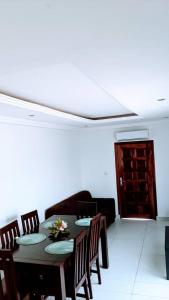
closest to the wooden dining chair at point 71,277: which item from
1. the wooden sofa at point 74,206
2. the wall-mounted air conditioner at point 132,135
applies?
the wooden sofa at point 74,206

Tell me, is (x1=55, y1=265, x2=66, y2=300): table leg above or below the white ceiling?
below

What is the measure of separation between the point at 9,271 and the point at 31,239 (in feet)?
2.85

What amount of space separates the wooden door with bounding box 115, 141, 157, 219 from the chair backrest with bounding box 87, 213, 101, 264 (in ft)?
10.5

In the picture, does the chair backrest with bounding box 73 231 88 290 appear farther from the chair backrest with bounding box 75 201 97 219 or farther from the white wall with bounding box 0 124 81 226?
the chair backrest with bounding box 75 201 97 219

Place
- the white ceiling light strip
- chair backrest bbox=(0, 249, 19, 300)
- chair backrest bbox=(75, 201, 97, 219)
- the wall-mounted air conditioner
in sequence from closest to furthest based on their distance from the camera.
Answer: chair backrest bbox=(0, 249, 19, 300), the white ceiling light strip, chair backrest bbox=(75, 201, 97, 219), the wall-mounted air conditioner

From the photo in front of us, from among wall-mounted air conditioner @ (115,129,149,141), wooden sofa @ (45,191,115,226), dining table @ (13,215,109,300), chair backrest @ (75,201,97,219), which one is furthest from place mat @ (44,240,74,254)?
wall-mounted air conditioner @ (115,129,149,141)

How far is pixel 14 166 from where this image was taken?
3.95 metres

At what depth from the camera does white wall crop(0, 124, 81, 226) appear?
12.3 ft

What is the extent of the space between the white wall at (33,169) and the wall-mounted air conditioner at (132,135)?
1193mm

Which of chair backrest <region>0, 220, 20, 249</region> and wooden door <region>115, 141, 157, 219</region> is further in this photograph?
wooden door <region>115, 141, 157, 219</region>

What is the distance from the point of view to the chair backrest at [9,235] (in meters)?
3.03

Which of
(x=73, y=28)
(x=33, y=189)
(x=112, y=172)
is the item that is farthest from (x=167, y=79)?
(x=112, y=172)

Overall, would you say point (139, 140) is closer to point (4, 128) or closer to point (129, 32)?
point (4, 128)

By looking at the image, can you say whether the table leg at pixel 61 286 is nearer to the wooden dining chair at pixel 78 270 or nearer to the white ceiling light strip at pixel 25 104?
the wooden dining chair at pixel 78 270
